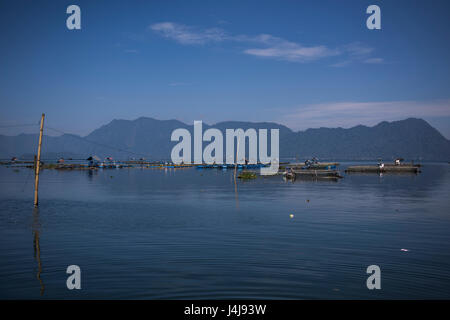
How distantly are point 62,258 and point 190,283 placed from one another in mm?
7812

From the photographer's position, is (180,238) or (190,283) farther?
(180,238)

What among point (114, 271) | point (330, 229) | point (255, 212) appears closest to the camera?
point (114, 271)

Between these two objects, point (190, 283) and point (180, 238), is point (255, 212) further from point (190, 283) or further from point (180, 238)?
point (190, 283)

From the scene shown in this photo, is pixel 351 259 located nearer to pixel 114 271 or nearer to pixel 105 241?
pixel 114 271

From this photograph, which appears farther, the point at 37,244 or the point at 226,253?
the point at 37,244

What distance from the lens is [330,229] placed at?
2783 cm

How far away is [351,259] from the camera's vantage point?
1945 cm

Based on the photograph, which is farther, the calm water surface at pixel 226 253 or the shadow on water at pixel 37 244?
the shadow on water at pixel 37 244

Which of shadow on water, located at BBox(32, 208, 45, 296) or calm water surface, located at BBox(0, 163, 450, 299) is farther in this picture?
shadow on water, located at BBox(32, 208, 45, 296)
